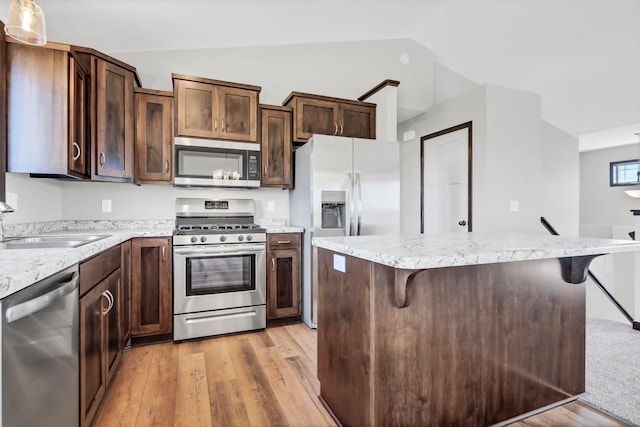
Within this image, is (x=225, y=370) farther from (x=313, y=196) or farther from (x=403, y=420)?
(x=313, y=196)

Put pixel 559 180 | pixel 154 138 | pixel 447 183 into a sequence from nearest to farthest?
pixel 154 138 < pixel 447 183 < pixel 559 180

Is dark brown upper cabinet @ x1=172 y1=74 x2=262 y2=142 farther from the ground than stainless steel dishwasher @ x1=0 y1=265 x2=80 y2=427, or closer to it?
farther from the ground

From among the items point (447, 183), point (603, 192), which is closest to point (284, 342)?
point (447, 183)

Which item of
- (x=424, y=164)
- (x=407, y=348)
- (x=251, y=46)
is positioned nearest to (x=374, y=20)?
(x=251, y=46)

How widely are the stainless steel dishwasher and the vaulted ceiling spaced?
2.35 m

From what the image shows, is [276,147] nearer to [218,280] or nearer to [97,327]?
[218,280]

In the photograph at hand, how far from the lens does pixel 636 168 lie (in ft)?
21.3

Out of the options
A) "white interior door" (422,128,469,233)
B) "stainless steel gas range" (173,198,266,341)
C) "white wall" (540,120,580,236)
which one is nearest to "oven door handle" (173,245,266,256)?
"stainless steel gas range" (173,198,266,341)

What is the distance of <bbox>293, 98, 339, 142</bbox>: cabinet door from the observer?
3.35 meters

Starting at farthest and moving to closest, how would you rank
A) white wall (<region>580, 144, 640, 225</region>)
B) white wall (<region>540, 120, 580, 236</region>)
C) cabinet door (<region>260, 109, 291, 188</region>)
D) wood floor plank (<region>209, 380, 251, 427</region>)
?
white wall (<region>580, 144, 640, 225</region>) → white wall (<region>540, 120, 580, 236</region>) → cabinet door (<region>260, 109, 291, 188</region>) → wood floor plank (<region>209, 380, 251, 427</region>)

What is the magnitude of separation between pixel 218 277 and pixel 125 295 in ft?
2.30

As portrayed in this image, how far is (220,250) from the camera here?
2818 millimetres

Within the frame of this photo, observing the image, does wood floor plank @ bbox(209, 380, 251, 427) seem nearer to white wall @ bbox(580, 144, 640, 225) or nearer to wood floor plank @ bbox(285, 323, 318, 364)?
wood floor plank @ bbox(285, 323, 318, 364)

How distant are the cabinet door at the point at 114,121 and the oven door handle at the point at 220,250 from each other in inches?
32.5
